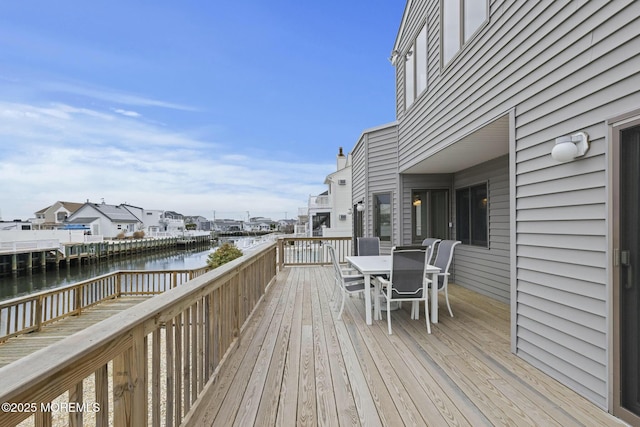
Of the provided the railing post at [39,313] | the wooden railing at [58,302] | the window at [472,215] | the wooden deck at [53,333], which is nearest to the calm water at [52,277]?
the wooden railing at [58,302]

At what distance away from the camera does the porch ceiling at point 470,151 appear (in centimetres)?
350

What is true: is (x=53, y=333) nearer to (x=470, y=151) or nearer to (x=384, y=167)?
(x=384, y=167)

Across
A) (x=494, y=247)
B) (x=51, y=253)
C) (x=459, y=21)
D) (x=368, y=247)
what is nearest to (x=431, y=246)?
(x=494, y=247)

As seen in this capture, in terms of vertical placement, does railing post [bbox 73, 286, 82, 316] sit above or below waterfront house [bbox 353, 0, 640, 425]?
below

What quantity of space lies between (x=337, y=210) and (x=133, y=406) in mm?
14886

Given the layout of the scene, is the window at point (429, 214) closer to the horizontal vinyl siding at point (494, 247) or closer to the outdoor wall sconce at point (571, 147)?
the horizontal vinyl siding at point (494, 247)

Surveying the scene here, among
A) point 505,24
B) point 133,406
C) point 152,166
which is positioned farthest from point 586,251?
point 152,166

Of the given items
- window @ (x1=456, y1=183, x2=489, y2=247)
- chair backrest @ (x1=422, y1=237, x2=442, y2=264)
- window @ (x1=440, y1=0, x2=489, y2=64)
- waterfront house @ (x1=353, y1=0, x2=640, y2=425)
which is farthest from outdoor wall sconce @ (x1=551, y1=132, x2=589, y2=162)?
window @ (x1=456, y1=183, x2=489, y2=247)

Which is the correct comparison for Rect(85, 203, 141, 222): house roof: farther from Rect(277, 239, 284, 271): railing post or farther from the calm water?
Rect(277, 239, 284, 271): railing post

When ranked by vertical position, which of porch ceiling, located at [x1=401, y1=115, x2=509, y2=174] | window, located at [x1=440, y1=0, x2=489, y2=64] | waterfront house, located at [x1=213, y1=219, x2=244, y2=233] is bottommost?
waterfront house, located at [x1=213, y1=219, x2=244, y2=233]

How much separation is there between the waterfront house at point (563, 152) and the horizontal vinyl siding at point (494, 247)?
532 mm

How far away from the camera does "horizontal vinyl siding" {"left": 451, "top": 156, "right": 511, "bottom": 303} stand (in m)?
4.67

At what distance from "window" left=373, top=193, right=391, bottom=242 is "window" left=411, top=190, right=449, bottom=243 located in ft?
1.74

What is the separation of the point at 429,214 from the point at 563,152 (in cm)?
413
